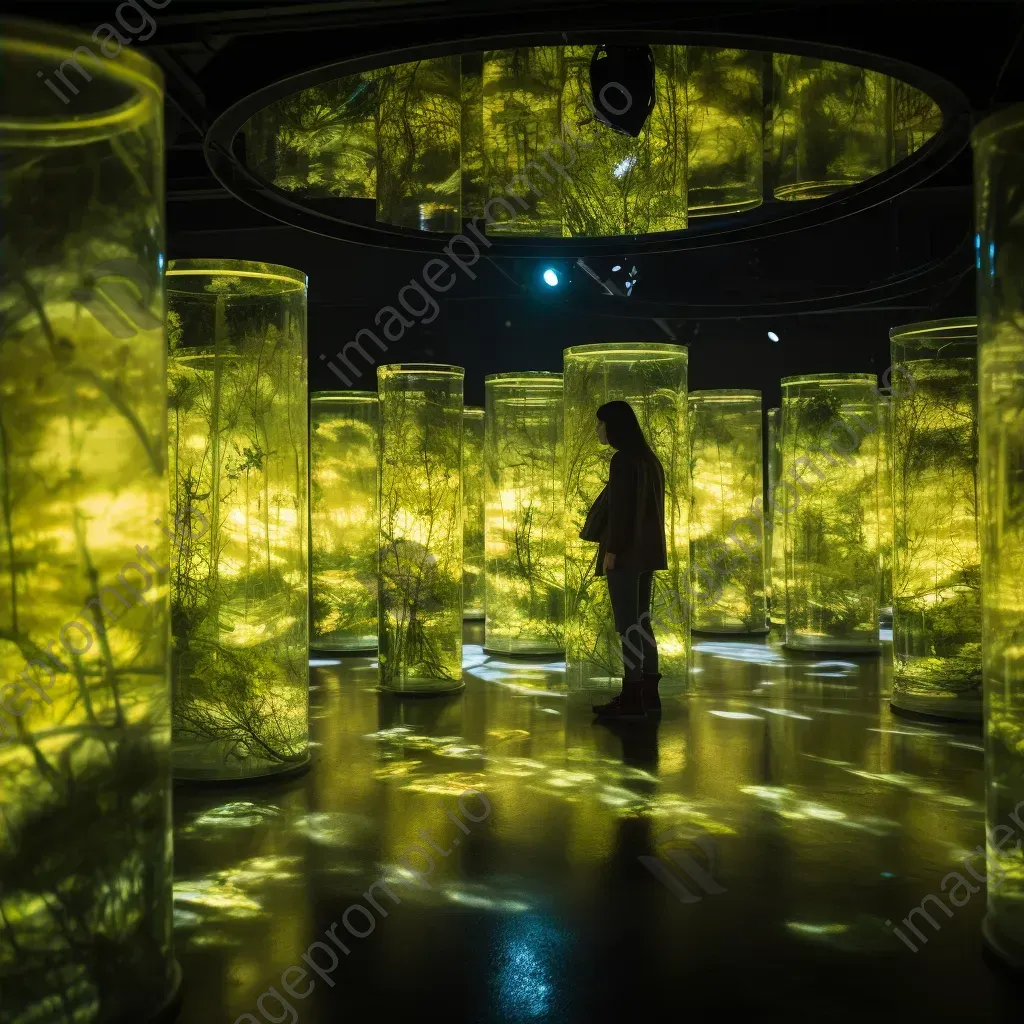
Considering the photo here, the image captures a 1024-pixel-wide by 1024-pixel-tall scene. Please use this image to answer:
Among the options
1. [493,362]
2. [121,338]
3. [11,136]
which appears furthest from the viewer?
[493,362]

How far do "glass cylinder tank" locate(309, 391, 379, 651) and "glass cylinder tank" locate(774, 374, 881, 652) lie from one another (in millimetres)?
3459

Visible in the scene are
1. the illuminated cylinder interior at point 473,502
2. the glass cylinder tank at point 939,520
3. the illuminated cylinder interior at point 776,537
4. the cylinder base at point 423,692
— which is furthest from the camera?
the illuminated cylinder interior at point 473,502

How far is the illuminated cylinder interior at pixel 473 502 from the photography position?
408 inches

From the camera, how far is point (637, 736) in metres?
5.43

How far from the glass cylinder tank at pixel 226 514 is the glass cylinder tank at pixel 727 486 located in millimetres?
5946

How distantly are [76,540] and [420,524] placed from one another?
4.56m

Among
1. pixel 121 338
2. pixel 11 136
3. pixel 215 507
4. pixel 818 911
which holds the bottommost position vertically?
pixel 818 911

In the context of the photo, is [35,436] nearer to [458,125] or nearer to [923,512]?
[458,125]

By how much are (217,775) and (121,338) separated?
107 inches

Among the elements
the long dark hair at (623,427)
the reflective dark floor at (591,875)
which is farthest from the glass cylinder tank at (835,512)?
the long dark hair at (623,427)

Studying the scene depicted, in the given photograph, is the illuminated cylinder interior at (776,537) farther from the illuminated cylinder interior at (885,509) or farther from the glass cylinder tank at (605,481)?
the glass cylinder tank at (605,481)

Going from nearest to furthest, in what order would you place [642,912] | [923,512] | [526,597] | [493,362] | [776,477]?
[642,912], [923,512], [526,597], [776,477], [493,362]

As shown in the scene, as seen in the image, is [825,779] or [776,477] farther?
[776,477]

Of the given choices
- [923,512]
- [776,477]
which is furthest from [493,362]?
[923,512]
